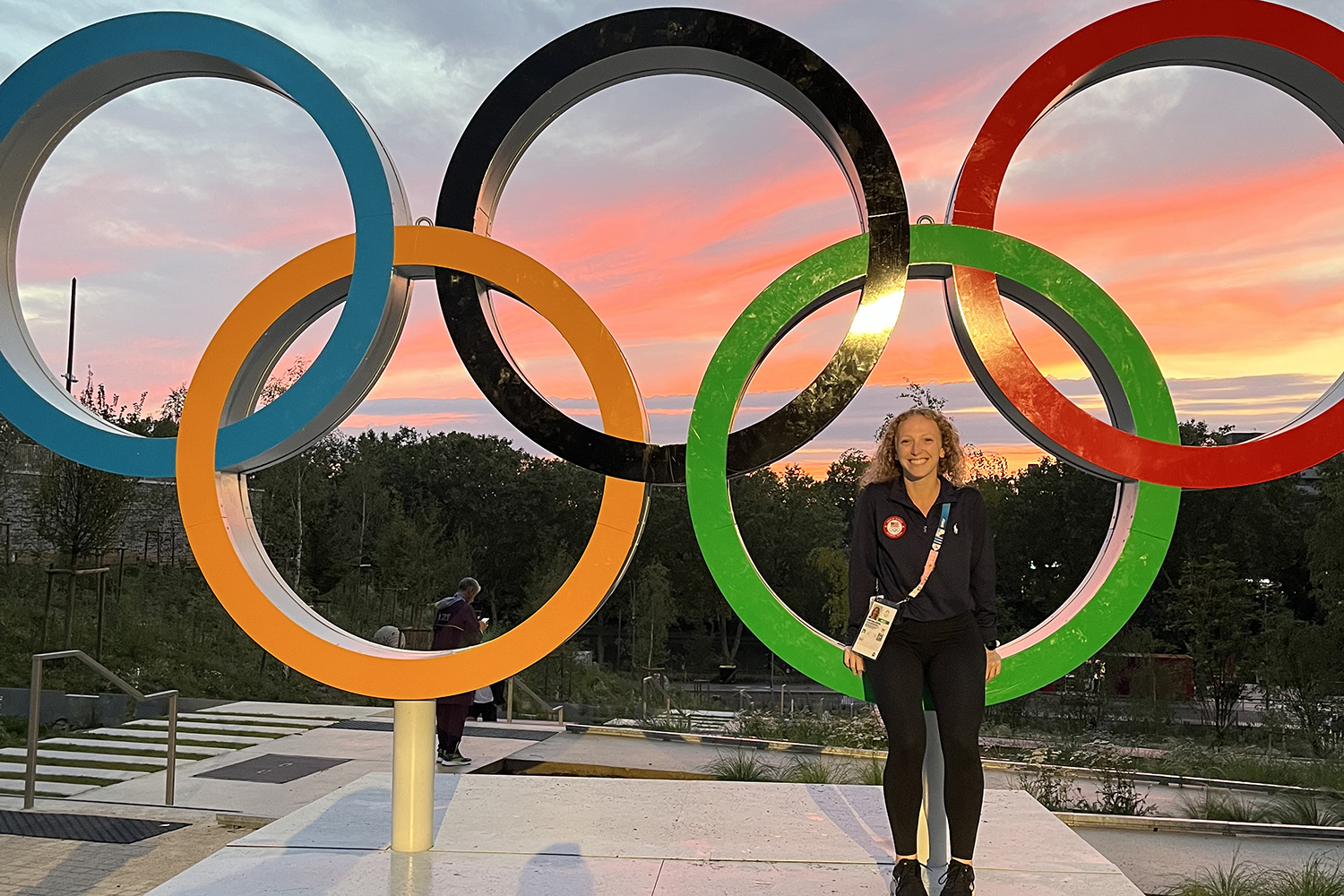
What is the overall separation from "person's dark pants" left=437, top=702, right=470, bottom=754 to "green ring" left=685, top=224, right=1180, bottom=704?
5.39 meters

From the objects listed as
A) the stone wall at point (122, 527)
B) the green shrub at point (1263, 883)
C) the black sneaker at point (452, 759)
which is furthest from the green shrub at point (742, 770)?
the stone wall at point (122, 527)

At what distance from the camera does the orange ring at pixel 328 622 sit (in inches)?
163

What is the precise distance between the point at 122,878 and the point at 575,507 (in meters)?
18.5

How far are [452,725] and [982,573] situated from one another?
6.22m

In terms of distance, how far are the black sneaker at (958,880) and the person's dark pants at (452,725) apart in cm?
598

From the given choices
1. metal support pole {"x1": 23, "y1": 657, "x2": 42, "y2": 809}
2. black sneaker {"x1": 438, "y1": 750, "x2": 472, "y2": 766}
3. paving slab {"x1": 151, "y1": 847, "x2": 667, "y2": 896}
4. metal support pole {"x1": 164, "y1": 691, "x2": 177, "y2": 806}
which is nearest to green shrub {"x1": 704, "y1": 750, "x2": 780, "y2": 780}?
black sneaker {"x1": 438, "y1": 750, "x2": 472, "y2": 766}

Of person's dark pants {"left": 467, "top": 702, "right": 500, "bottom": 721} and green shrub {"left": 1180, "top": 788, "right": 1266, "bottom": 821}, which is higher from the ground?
person's dark pants {"left": 467, "top": 702, "right": 500, "bottom": 721}

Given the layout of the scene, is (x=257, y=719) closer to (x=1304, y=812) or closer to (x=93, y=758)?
(x=93, y=758)

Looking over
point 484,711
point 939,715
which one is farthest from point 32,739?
point 939,715

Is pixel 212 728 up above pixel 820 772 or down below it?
below

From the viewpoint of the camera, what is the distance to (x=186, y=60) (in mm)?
4598

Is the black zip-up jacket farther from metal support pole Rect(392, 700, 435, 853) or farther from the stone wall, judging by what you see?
the stone wall

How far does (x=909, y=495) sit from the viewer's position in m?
3.84

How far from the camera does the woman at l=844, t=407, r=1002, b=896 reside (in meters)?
3.60
